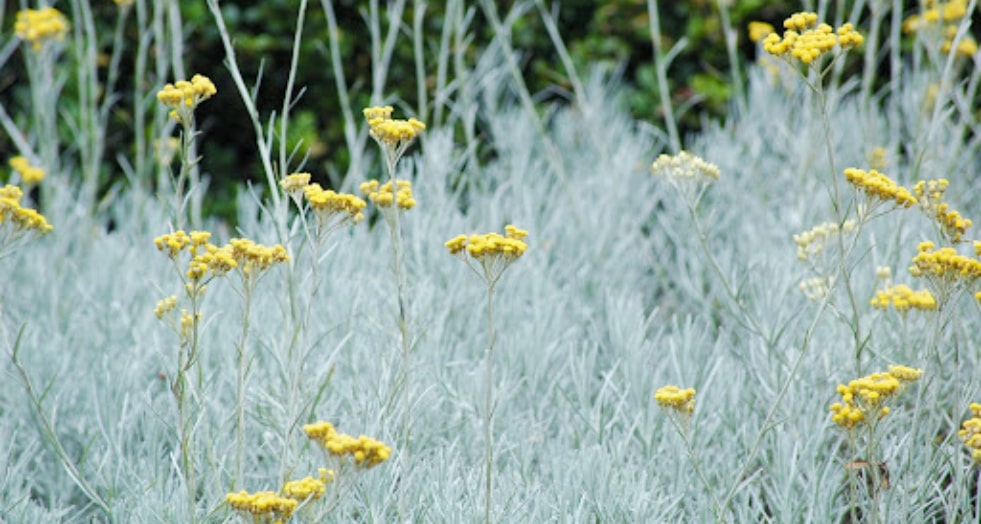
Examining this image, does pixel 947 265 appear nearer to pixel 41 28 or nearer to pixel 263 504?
pixel 263 504

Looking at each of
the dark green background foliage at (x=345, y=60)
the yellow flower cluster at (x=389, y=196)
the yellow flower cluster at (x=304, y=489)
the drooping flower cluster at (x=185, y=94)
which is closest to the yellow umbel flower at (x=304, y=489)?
the yellow flower cluster at (x=304, y=489)

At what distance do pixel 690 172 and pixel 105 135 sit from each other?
10.1 feet

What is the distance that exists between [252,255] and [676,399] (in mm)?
643

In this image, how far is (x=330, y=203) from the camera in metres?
1.62

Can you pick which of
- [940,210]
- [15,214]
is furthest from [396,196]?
[940,210]

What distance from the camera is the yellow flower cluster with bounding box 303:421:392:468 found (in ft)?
4.54

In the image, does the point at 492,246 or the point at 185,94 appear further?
the point at 185,94

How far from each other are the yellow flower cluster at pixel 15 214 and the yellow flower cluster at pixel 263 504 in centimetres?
66

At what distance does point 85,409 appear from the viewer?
234 centimetres

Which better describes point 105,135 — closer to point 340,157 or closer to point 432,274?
point 340,157

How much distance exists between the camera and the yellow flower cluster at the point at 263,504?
4.55 feet

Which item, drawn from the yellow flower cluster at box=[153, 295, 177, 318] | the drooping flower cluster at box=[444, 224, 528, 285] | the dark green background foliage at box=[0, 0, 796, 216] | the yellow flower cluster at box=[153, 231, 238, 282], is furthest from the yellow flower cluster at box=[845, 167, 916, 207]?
the dark green background foliage at box=[0, 0, 796, 216]

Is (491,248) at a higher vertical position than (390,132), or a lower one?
lower

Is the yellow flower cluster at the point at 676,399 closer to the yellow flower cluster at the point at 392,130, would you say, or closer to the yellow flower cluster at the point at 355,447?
the yellow flower cluster at the point at 355,447
